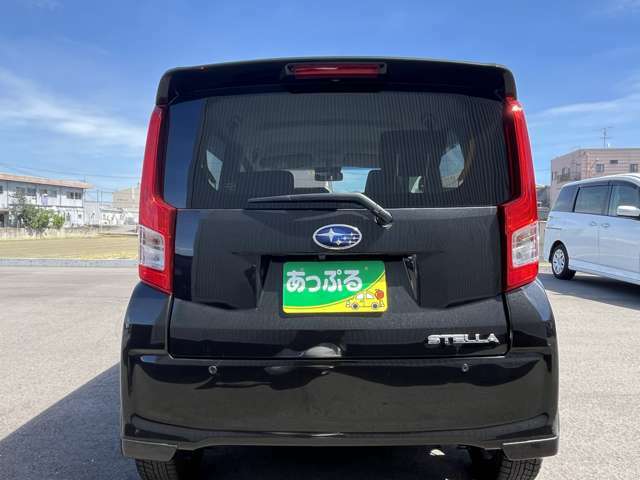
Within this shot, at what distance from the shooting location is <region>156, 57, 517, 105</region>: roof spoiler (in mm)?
2014

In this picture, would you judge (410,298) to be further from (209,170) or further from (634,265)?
(634,265)

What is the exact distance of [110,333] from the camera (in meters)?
5.73

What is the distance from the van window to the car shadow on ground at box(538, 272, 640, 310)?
1.45 meters

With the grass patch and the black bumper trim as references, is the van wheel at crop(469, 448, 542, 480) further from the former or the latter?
the grass patch

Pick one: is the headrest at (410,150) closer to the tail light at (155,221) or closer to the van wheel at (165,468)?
the tail light at (155,221)

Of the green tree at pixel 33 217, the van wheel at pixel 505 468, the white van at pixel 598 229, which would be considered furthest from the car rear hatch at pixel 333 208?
the green tree at pixel 33 217

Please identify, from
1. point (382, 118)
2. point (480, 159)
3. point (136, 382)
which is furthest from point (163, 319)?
point (480, 159)

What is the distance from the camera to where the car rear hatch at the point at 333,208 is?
1.88 metres

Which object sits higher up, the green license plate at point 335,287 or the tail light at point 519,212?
the tail light at point 519,212

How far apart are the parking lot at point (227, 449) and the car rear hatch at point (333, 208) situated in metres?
1.09

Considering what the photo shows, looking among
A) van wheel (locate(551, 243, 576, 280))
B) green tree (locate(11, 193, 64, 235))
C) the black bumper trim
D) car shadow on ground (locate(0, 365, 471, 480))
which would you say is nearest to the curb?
van wheel (locate(551, 243, 576, 280))

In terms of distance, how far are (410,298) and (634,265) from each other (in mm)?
7305

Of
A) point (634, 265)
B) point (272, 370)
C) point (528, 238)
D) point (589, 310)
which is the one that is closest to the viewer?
point (272, 370)

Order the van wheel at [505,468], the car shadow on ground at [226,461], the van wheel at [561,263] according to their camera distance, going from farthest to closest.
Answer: the van wheel at [561,263] < the car shadow on ground at [226,461] < the van wheel at [505,468]
